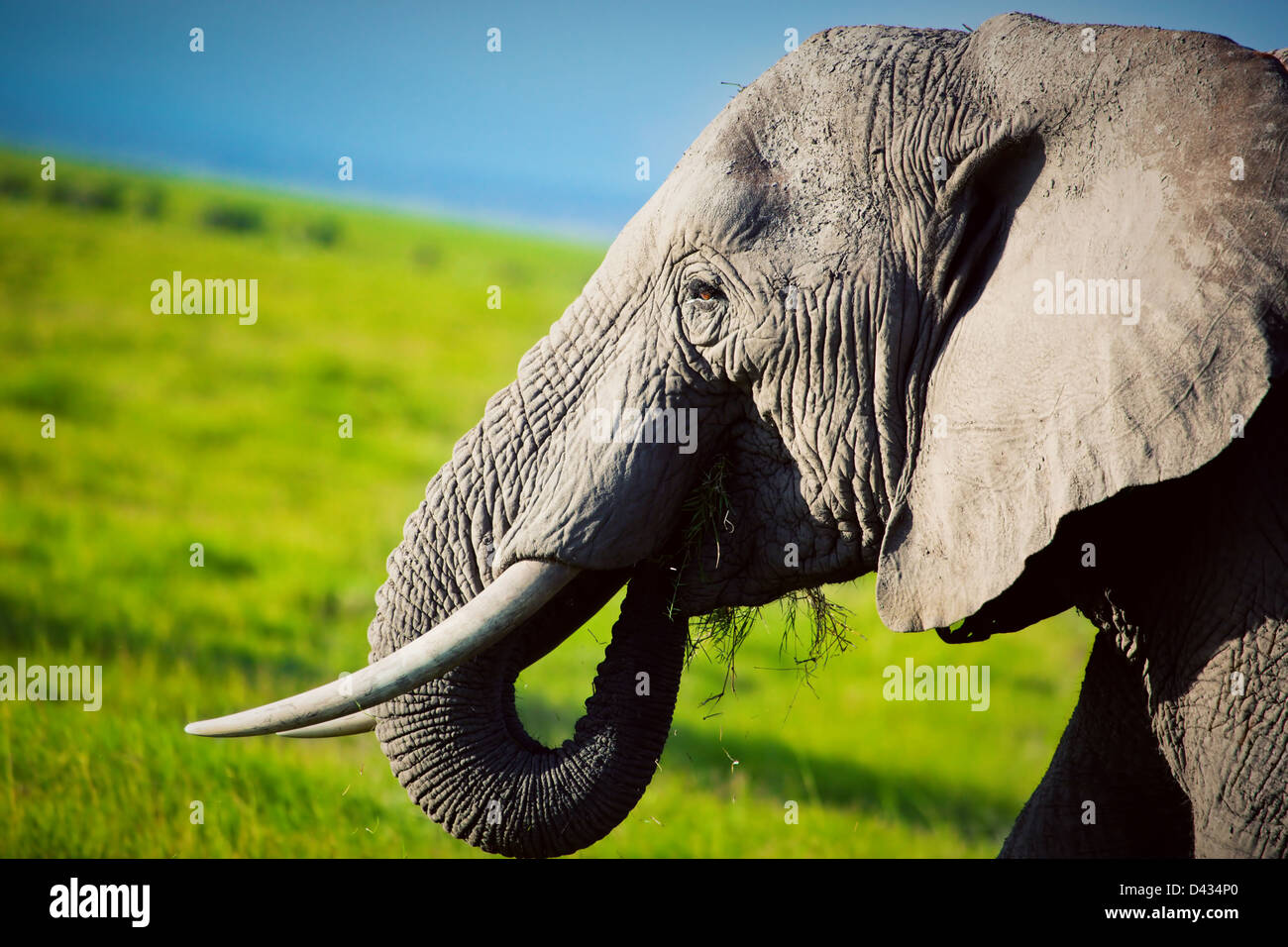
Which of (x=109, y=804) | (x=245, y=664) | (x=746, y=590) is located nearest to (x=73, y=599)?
(x=245, y=664)

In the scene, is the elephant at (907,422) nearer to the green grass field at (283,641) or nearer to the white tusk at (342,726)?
the white tusk at (342,726)

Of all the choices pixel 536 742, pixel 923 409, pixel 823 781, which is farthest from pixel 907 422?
pixel 823 781

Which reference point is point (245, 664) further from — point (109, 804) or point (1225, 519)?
point (1225, 519)

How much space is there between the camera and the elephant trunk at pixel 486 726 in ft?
11.3

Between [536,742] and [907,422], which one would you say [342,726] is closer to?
[536,742]

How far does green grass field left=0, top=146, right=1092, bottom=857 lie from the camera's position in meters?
5.52

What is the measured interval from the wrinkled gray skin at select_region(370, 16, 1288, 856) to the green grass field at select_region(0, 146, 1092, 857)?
81 cm

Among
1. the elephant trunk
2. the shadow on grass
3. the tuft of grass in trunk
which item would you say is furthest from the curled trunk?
the shadow on grass

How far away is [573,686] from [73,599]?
378 cm

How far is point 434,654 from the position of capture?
3277 mm

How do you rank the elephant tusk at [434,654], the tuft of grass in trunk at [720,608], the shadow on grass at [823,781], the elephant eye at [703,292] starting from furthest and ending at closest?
1. the shadow on grass at [823,781]
2. the tuft of grass in trunk at [720,608]
3. the elephant eye at [703,292]
4. the elephant tusk at [434,654]

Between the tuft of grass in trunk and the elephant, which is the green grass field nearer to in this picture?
the tuft of grass in trunk

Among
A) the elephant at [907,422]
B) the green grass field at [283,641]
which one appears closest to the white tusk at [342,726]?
the elephant at [907,422]
